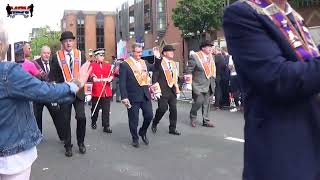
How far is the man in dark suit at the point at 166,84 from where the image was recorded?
9.16m

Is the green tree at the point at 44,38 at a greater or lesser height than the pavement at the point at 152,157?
greater

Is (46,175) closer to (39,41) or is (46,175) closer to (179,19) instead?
(179,19)

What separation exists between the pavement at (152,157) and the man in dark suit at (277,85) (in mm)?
3970

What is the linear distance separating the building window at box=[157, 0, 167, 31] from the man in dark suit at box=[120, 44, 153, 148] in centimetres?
4220

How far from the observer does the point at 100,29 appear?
92.9m

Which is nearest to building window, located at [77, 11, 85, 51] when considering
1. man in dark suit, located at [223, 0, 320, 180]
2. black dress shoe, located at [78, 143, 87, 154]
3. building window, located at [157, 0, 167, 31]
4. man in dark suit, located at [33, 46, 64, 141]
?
building window, located at [157, 0, 167, 31]

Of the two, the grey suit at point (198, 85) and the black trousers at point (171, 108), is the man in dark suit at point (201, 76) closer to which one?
the grey suit at point (198, 85)

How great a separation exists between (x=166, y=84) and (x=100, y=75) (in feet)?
7.78

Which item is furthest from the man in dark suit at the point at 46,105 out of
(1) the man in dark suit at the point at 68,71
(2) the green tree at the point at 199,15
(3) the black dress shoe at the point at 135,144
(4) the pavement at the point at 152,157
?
(2) the green tree at the point at 199,15

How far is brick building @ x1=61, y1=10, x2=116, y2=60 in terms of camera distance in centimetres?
9181

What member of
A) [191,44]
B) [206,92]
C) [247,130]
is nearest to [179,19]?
[191,44]

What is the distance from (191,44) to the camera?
134 feet

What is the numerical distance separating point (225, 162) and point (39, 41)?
7969cm

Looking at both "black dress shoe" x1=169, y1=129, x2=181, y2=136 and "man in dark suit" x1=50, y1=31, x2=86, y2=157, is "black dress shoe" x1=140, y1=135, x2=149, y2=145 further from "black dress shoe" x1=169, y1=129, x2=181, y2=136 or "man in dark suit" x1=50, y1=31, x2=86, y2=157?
"man in dark suit" x1=50, y1=31, x2=86, y2=157
